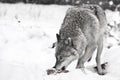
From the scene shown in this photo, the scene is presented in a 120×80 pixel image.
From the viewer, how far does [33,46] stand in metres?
11.6

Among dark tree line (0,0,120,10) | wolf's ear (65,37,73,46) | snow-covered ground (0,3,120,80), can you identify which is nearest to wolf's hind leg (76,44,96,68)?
snow-covered ground (0,3,120,80)

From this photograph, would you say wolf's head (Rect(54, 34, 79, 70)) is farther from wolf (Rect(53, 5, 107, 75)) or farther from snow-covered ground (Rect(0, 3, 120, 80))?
snow-covered ground (Rect(0, 3, 120, 80))

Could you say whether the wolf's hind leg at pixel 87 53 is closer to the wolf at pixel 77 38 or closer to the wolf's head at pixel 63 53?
the wolf at pixel 77 38

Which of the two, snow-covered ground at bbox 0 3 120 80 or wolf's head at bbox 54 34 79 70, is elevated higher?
wolf's head at bbox 54 34 79 70

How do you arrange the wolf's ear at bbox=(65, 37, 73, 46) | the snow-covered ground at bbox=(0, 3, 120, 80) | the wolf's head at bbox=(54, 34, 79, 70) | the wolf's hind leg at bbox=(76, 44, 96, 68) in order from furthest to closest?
the wolf's hind leg at bbox=(76, 44, 96, 68) → the wolf's head at bbox=(54, 34, 79, 70) → the wolf's ear at bbox=(65, 37, 73, 46) → the snow-covered ground at bbox=(0, 3, 120, 80)

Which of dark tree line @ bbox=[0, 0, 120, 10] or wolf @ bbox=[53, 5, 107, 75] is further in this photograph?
dark tree line @ bbox=[0, 0, 120, 10]

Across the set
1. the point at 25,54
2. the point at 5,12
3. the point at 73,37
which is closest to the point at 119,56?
the point at 73,37

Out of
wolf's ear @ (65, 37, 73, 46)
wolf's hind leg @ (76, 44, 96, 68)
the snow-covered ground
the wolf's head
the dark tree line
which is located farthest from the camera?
the dark tree line

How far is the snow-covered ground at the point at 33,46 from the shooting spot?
6.06 m

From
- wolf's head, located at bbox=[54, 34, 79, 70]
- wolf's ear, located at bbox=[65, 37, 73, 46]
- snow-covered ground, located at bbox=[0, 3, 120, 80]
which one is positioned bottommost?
snow-covered ground, located at bbox=[0, 3, 120, 80]

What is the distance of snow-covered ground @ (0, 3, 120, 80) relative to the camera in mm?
6060

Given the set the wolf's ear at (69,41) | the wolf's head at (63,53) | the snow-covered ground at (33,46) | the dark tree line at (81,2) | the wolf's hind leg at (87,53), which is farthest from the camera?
the dark tree line at (81,2)

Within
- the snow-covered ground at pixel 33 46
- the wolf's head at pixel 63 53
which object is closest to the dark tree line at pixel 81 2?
the snow-covered ground at pixel 33 46

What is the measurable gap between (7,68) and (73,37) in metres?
1.93
